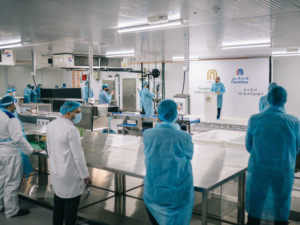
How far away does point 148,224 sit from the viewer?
2.50 metres

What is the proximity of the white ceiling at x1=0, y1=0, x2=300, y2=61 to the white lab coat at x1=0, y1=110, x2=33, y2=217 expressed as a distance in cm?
146

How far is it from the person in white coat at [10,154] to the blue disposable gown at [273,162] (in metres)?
2.47

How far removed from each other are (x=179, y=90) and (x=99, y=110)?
331 inches

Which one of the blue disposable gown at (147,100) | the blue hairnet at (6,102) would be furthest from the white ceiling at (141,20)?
the blue disposable gown at (147,100)

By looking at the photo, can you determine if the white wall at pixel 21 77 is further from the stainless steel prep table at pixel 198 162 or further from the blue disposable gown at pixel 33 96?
the stainless steel prep table at pixel 198 162

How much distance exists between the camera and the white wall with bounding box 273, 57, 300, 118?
11.4 metres

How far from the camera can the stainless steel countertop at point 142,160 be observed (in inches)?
101

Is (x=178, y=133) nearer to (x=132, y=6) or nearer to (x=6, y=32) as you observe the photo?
(x=132, y=6)

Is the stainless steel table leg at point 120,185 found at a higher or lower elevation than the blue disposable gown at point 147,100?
lower

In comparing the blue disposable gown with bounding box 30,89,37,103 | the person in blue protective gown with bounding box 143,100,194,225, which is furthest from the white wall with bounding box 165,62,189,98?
the person in blue protective gown with bounding box 143,100,194,225

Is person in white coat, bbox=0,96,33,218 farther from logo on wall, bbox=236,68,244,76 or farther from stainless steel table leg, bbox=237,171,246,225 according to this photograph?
logo on wall, bbox=236,68,244,76

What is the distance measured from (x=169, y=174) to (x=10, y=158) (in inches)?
89.8

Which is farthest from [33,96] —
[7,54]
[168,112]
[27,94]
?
[168,112]

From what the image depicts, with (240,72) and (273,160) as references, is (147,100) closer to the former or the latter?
(240,72)
